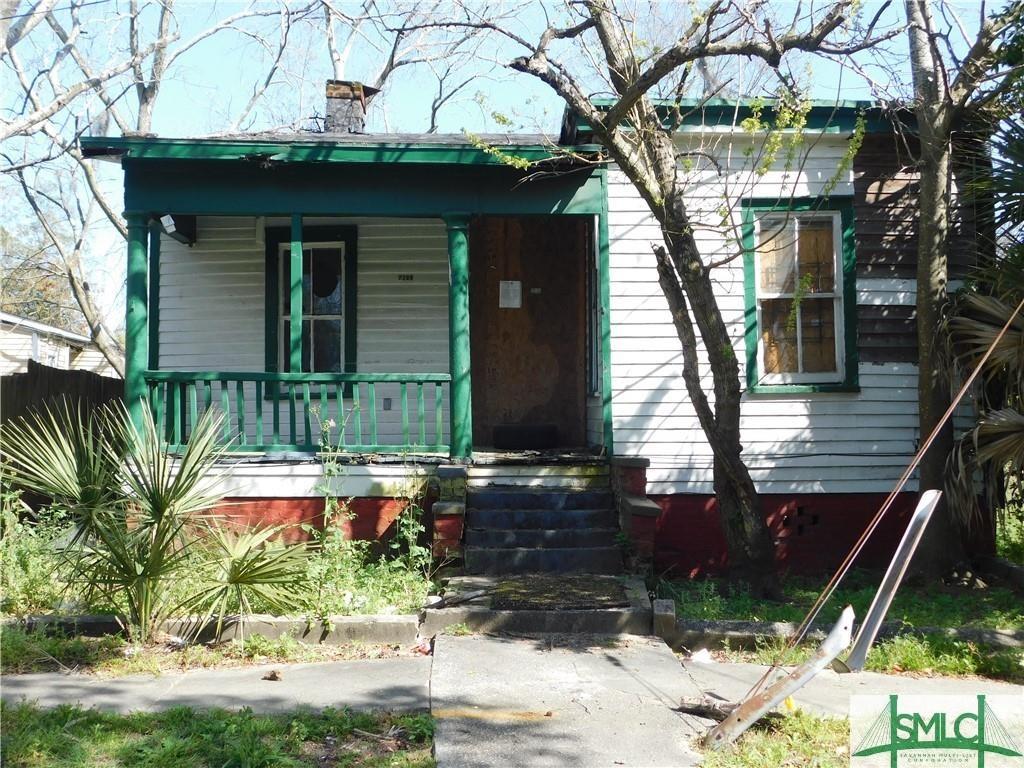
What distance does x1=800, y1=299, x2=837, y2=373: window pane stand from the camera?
9.38 m

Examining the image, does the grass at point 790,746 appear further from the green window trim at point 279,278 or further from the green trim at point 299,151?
the green window trim at point 279,278

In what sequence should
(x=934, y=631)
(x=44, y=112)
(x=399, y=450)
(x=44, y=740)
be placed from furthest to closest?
(x=44, y=112) → (x=399, y=450) → (x=934, y=631) → (x=44, y=740)

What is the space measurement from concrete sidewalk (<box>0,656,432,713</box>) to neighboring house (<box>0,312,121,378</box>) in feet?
54.7

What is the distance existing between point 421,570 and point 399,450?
135cm

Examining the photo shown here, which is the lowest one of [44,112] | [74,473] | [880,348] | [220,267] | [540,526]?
[540,526]

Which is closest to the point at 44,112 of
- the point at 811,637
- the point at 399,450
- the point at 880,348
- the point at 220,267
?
the point at 220,267

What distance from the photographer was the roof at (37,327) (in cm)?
2192

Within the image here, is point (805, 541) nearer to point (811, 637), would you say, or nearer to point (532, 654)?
point (811, 637)

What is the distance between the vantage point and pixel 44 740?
4.49 metres

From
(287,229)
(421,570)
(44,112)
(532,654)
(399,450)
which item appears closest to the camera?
(532,654)

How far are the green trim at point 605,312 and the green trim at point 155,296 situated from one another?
15.8 ft

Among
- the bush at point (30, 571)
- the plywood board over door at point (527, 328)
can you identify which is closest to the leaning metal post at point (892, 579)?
the bush at point (30, 571)

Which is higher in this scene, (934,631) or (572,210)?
(572,210)

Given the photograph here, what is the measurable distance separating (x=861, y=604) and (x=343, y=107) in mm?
8516
